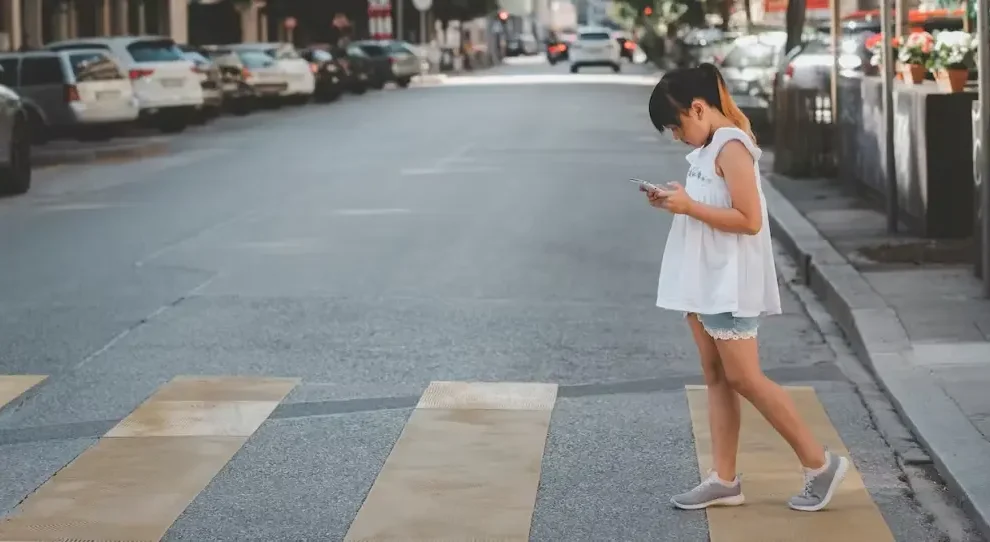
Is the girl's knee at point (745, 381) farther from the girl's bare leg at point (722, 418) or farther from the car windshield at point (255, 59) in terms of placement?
the car windshield at point (255, 59)

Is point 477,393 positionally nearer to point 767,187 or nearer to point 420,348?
point 420,348

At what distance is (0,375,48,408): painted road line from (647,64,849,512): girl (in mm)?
3527

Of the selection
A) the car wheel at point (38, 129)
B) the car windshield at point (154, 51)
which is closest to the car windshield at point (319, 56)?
the car windshield at point (154, 51)

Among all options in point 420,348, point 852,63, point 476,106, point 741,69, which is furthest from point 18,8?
point 420,348

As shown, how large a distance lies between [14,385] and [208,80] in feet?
88.0

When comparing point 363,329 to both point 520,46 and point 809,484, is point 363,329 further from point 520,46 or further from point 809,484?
point 520,46

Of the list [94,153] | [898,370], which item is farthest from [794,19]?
[898,370]

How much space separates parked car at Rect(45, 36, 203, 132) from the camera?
103 feet

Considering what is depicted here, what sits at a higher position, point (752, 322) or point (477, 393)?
point (752, 322)

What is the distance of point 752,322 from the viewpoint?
6027 millimetres

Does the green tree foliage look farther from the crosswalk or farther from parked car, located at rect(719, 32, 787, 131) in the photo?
the crosswalk

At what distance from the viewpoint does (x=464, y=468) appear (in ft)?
22.5

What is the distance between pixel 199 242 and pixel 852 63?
353 inches

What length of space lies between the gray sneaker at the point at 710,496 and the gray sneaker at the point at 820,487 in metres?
0.19
